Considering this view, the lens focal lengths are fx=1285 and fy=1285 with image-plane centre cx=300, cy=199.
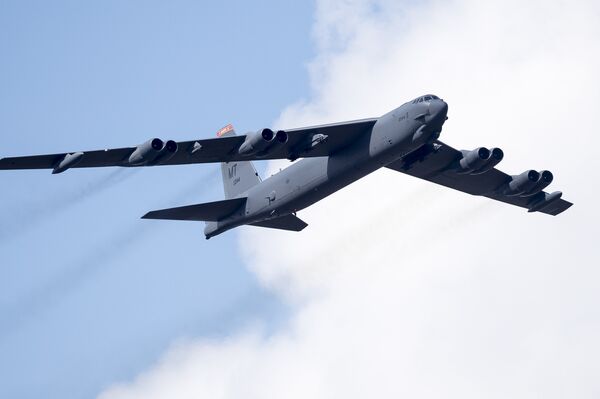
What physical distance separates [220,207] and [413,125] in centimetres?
1044

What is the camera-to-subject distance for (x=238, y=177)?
6391 centimetres

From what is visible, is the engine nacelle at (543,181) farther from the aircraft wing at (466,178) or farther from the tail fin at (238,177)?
the tail fin at (238,177)

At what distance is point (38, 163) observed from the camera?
167ft

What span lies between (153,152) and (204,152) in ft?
10.6

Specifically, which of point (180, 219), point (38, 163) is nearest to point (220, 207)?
point (180, 219)

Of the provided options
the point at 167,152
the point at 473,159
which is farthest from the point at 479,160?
the point at 167,152

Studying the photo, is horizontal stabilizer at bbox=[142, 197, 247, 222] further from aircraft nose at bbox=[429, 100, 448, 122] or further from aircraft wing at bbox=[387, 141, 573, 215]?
aircraft nose at bbox=[429, 100, 448, 122]

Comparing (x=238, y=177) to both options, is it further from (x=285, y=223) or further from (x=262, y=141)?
(x=262, y=141)

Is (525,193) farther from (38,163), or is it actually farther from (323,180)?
(38,163)

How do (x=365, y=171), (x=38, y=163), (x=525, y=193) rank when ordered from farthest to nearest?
(x=525, y=193) < (x=365, y=171) < (x=38, y=163)

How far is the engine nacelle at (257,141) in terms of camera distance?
51656 millimetres

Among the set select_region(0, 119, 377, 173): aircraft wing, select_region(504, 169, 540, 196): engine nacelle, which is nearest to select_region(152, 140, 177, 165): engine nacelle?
select_region(0, 119, 377, 173): aircraft wing

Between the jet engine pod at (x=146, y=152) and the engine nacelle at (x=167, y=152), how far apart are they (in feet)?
0.49

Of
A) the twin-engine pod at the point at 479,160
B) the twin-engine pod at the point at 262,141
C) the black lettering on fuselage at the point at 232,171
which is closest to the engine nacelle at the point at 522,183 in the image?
the twin-engine pod at the point at 479,160
